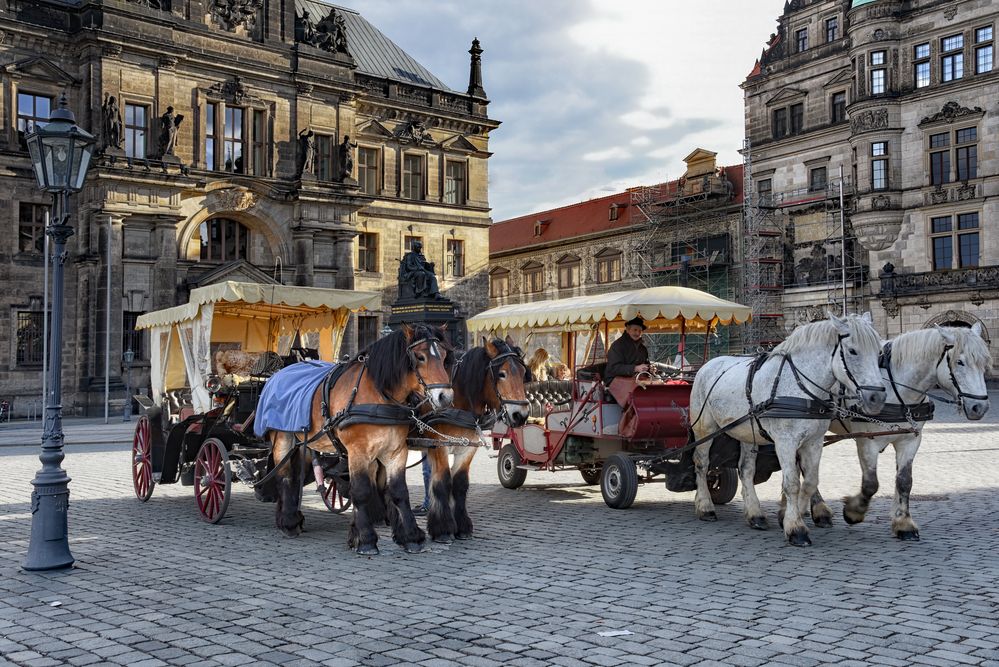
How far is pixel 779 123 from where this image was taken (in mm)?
47938

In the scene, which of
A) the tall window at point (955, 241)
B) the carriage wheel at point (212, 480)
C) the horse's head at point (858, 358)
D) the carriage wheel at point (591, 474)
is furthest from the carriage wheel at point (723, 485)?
the tall window at point (955, 241)

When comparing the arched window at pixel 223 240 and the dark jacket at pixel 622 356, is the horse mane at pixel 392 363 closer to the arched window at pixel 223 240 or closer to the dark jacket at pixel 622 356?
the dark jacket at pixel 622 356

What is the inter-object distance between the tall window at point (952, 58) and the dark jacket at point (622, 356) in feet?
116

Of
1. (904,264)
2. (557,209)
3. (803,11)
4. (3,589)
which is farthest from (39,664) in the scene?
(557,209)

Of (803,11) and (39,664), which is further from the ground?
(803,11)

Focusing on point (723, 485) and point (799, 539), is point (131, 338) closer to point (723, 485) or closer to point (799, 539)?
point (723, 485)

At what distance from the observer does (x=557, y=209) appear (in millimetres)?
67438

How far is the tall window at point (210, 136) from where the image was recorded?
120ft

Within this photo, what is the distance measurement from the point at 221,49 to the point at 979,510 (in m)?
33.7

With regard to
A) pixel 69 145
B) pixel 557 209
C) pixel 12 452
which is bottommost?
pixel 12 452

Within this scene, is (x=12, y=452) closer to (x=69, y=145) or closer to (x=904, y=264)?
(x=69, y=145)

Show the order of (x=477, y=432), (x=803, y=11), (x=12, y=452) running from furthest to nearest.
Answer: (x=803, y=11)
(x=12, y=452)
(x=477, y=432)

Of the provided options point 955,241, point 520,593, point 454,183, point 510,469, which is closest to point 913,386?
point 520,593

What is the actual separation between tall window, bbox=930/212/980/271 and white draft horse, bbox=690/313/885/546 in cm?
3441
